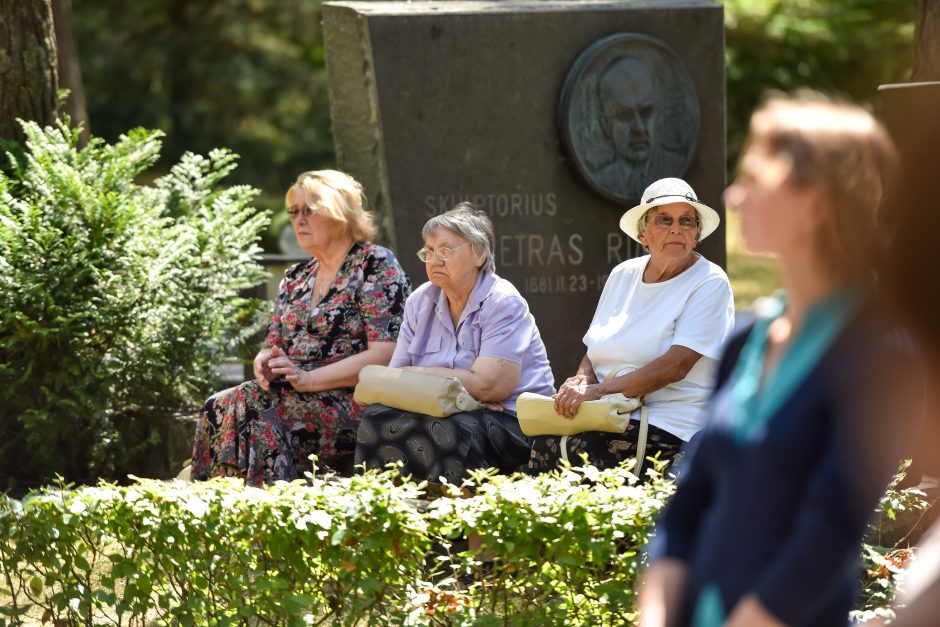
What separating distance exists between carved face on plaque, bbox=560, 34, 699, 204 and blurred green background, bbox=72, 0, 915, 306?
1095 cm

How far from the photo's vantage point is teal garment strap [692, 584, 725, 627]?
5.65ft

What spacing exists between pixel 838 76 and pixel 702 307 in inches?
636

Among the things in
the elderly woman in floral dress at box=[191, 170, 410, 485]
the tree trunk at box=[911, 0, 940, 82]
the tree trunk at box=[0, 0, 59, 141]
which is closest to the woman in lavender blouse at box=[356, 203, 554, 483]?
the elderly woman in floral dress at box=[191, 170, 410, 485]

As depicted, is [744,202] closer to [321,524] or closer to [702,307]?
[321,524]

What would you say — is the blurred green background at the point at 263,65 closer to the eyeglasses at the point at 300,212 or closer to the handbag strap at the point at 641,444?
the eyeglasses at the point at 300,212

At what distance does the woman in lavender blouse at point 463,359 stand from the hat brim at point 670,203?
505 millimetres

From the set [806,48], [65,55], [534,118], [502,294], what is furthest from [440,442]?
[806,48]

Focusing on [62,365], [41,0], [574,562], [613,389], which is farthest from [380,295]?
[41,0]

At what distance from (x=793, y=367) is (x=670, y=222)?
3.01 meters

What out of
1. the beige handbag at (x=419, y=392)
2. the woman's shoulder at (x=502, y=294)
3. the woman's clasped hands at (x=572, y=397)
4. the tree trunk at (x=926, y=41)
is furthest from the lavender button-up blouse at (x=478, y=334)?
the tree trunk at (x=926, y=41)

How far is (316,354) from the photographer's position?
17.5ft

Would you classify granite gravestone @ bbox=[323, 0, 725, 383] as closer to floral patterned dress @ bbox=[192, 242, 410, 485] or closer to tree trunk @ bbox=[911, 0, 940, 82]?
tree trunk @ bbox=[911, 0, 940, 82]

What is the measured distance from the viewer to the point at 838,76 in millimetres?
19547

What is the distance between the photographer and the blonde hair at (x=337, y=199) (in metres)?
5.38
